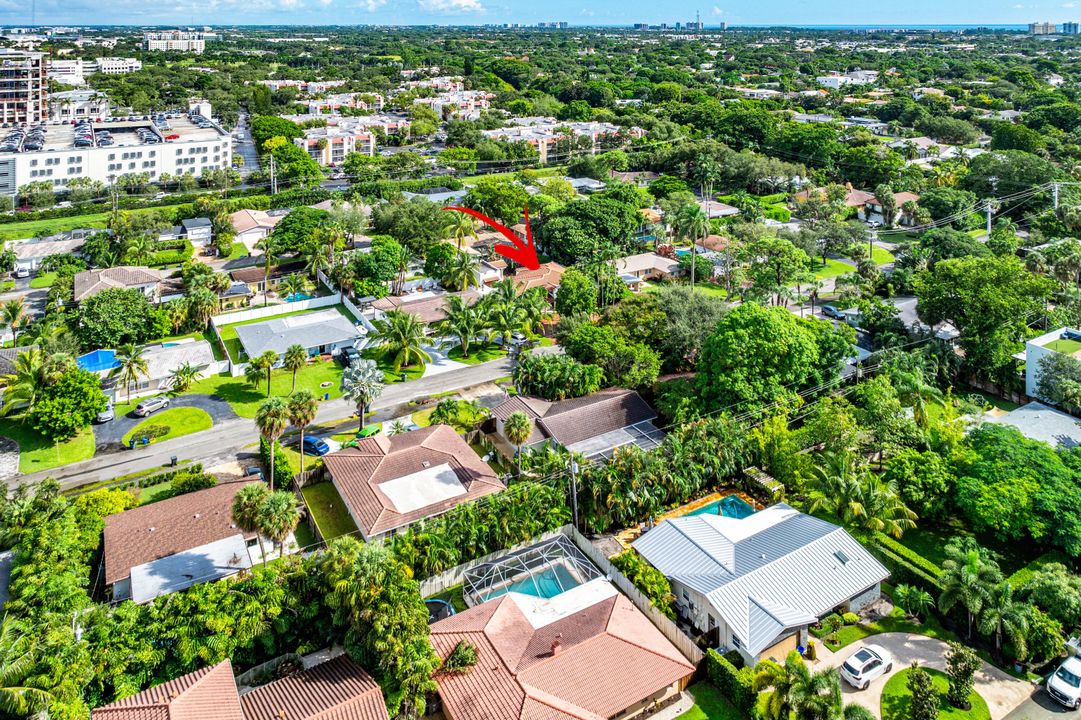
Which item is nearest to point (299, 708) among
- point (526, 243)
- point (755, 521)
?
point (755, 521)

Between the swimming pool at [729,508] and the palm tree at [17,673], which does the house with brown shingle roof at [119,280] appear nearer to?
the palm tree at [17,673]

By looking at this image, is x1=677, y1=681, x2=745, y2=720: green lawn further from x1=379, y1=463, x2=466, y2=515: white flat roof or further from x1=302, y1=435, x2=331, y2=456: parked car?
x1=302, y1=435, x2=331, y2=456: parked car

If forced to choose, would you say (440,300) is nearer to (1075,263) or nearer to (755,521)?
(755,521)

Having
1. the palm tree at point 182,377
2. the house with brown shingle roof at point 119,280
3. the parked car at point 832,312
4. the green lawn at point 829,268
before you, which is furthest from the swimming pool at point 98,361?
the green lawn at point 829,268

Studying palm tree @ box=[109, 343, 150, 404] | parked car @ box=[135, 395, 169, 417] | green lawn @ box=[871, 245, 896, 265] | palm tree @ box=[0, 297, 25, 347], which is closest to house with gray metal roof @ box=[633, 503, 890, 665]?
parked car @ box=[135, 395, 169, 417]

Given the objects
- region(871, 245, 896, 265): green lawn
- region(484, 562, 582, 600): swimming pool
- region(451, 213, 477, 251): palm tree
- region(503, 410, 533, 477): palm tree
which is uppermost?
region(451, 213, 477, 251): palm tree

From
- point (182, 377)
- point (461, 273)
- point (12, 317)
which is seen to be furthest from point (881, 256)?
point (12, 317)

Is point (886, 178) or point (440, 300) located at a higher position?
point (886, 178)
